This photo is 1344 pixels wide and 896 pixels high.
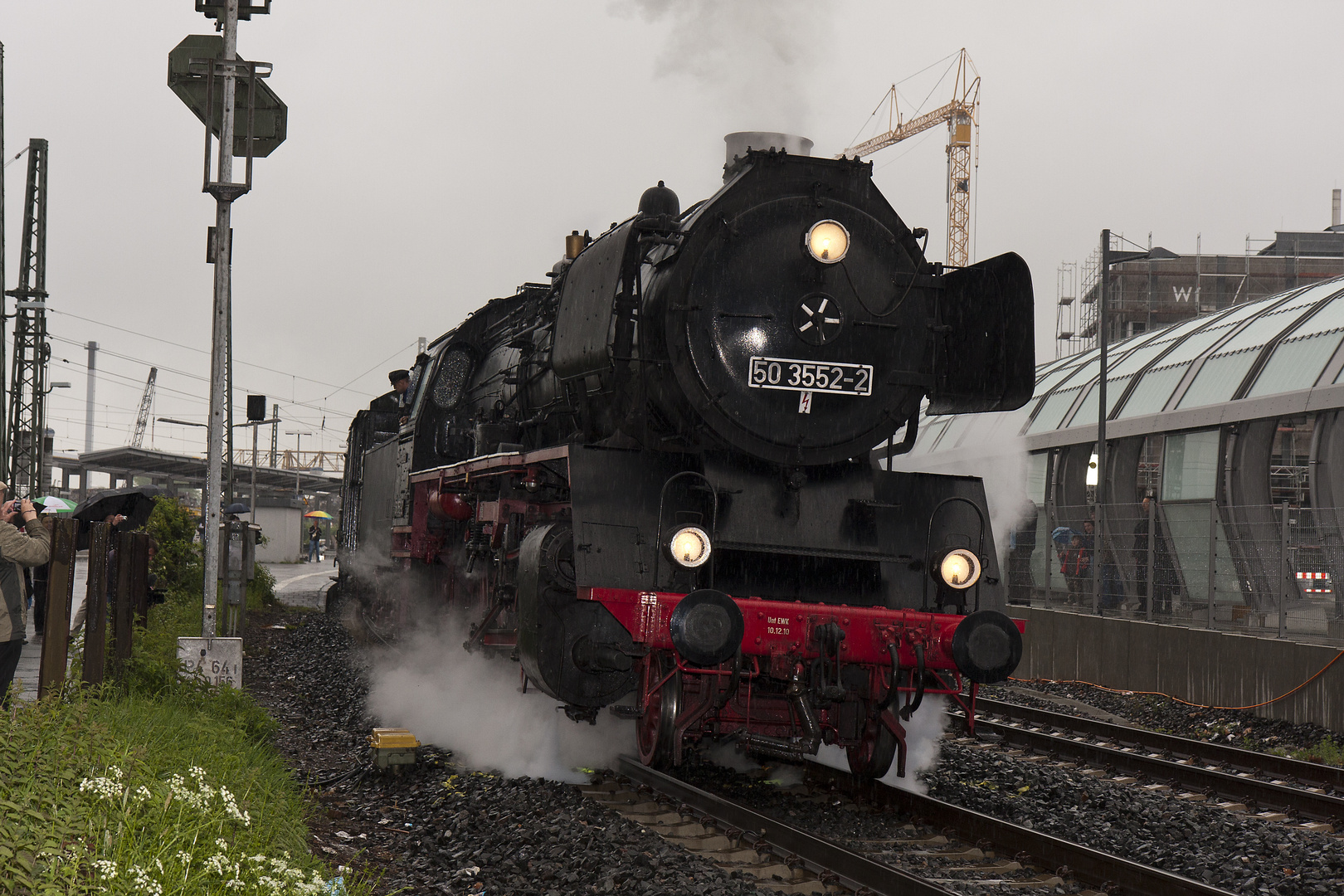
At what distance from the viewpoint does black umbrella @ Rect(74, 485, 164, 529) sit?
1053 cm

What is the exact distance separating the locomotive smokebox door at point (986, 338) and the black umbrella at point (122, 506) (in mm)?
7418

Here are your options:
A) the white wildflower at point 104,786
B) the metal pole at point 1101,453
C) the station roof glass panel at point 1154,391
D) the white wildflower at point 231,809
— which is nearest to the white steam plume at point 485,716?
the white wildflower at point 231,809

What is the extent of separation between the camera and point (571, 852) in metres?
5.10

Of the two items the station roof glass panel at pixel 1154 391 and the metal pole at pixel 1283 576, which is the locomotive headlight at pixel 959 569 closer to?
the metal pole at pixel 1283 576

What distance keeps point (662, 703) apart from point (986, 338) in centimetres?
290

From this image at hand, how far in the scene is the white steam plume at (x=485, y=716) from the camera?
6.93 metres

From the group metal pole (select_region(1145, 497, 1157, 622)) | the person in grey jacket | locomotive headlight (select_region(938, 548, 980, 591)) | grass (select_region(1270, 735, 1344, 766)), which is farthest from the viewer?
metal pole (select_region(1145, 497, 1157, 622))

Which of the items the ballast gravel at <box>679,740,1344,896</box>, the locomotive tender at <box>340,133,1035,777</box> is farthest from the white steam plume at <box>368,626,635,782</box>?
the ballast gravel at <box>679,740,1344,896</box>

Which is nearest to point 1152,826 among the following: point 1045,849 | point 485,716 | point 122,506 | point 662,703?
point 1045,849

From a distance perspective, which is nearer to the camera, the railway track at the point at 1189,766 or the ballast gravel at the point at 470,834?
the ballast gravel at the point at 470,834

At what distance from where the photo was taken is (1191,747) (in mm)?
8430

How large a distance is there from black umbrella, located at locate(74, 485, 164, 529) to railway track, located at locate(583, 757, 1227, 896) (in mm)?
6534

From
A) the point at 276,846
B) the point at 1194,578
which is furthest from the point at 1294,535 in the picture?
the point at 276,846

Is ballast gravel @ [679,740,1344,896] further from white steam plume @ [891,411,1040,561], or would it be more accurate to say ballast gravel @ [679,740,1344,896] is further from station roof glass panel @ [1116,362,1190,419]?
station roof glass panel @ [1116,362,1190,419]
